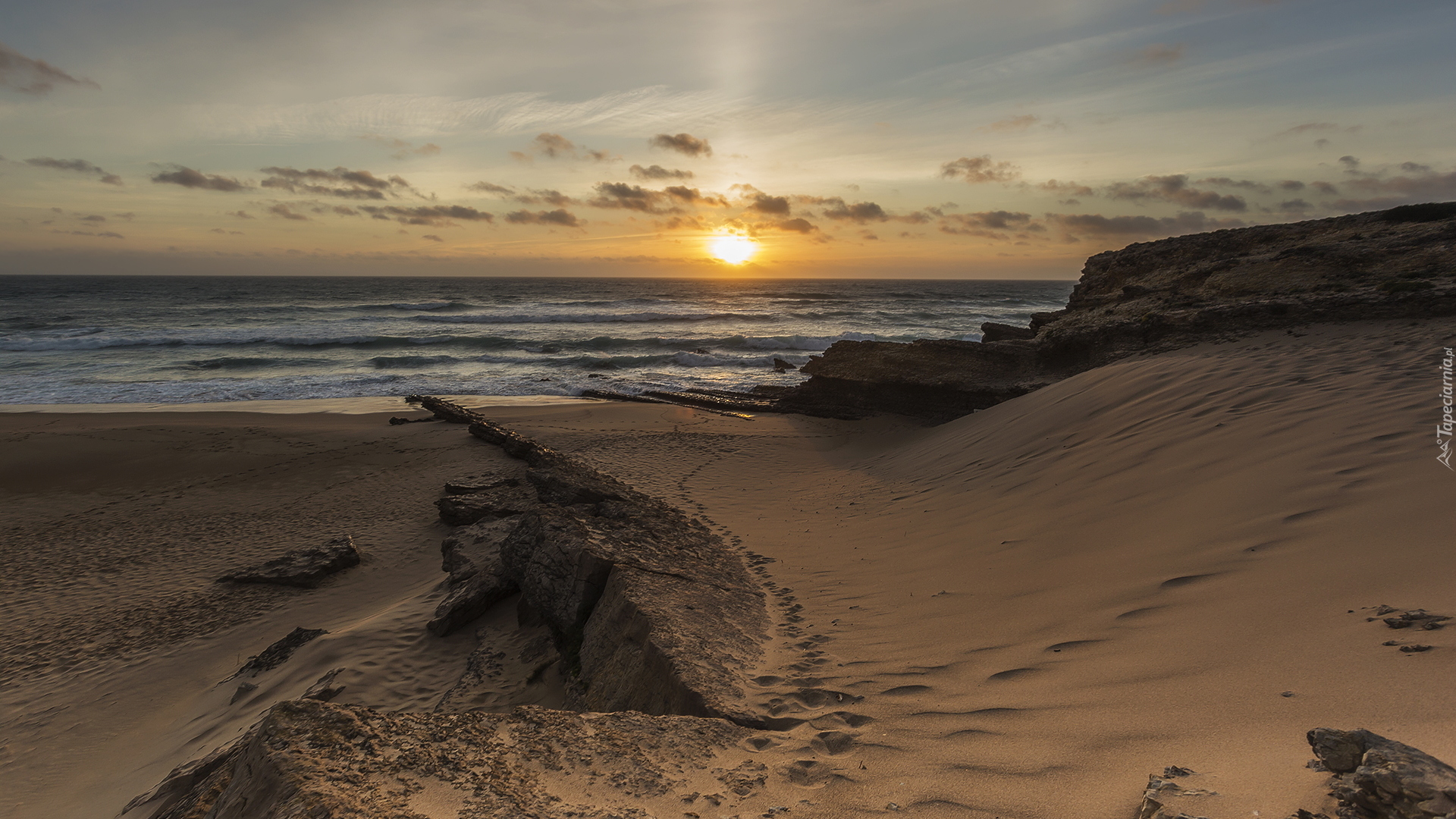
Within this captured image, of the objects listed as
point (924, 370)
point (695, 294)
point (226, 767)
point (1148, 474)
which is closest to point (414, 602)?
A: point (226, 767)

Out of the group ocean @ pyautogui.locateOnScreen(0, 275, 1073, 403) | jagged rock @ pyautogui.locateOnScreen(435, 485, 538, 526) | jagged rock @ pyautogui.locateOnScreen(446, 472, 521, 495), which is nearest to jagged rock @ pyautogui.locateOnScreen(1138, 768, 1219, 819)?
jagged rock @ pyautogui.locateOnScreen(435, 485, 538, 526)

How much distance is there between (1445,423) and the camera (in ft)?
14.8

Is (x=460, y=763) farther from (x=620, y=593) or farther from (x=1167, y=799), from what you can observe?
(x=1167, y=799)

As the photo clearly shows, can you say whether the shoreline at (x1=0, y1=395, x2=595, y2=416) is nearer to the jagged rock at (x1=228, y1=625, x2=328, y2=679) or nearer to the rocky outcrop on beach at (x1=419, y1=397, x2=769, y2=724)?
the rocky outcrop on beach at (x1=419, y1=397, x2=769, y2=724)

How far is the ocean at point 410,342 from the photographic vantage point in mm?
21203

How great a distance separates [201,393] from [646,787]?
2358cm

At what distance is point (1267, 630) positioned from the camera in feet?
9.46

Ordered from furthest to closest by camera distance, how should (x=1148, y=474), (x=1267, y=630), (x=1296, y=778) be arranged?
(x=1148, y=474) < (x=1267, y=630) < (x=1296, y=778)

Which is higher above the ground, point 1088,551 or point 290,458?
point 1088,551

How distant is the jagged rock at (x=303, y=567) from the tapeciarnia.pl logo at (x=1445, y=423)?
9.27 meters

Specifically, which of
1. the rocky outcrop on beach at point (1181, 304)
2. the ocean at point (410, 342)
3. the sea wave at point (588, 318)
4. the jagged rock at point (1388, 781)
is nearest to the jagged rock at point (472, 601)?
the jagged rock at point (1388, 781)

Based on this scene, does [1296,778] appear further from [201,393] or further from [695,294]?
[695,294]

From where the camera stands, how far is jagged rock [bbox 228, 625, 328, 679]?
17.0 ft

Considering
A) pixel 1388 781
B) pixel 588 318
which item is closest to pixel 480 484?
pixel 1388 781
